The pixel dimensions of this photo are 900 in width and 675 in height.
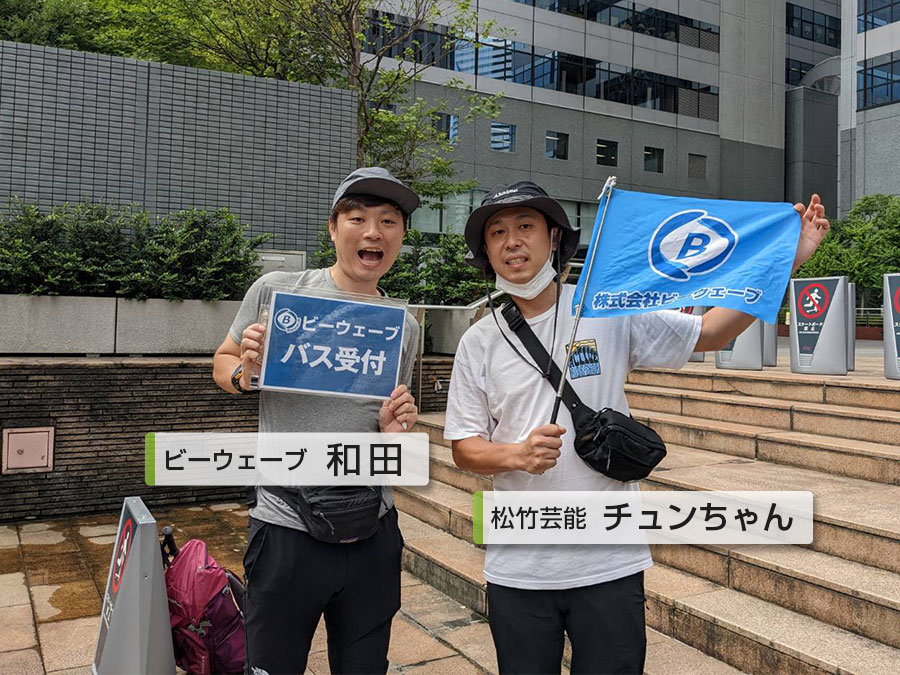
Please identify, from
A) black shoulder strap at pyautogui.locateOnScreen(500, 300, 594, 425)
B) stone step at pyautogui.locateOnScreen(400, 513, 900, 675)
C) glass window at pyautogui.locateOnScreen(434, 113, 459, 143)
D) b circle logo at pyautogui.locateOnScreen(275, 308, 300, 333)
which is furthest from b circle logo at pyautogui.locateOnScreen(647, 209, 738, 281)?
glass window at pyautogui.locateOnScreen(434, 113, 459, 143)

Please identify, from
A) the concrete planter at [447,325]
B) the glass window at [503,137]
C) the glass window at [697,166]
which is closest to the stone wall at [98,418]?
the concrete planter at [447,325]

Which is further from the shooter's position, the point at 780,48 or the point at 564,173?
the point at 780,48

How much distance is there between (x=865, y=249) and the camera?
1077 inches

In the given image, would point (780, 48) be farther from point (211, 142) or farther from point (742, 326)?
point (742, 326)

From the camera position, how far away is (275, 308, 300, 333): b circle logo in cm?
235

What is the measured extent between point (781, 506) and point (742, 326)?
8.80ft

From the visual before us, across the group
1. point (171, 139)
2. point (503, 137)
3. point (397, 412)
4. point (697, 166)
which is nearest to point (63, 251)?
point (171, 139)

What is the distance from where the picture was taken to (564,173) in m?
32.0

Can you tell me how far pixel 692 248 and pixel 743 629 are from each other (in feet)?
6.97

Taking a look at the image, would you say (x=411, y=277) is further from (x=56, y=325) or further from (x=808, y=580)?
(x=808, y=580)

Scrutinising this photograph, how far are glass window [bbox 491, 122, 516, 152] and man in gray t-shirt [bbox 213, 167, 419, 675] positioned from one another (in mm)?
28719

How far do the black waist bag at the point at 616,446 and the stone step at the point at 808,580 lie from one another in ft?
7.02

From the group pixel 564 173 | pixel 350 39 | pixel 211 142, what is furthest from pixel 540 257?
pixel 564 173

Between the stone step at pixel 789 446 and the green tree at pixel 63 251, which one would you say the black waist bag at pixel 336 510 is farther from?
the green tree at pixel 63 251
